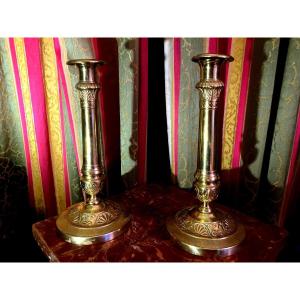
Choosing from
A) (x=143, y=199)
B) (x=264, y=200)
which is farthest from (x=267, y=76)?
(x=143, y=199)

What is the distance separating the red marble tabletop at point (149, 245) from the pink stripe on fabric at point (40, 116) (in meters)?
0.21

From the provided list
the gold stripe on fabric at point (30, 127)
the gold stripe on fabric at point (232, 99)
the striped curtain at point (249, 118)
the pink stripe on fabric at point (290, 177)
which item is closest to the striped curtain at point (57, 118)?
the gold stripe on fabric at point (30, 127)

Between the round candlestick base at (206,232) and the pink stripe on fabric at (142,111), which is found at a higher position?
the pink stripe on fabric at (142,111)

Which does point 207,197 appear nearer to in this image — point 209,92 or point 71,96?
point 209,92

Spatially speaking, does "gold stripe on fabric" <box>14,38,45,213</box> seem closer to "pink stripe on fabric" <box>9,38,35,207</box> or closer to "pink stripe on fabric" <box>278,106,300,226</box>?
"pink stripe on fabric" <box>9,38,35,207</box>

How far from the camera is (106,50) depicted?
80cm

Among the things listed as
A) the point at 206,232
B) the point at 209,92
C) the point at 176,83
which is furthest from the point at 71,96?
the point at 206,232

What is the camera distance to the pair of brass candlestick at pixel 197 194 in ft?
1.81

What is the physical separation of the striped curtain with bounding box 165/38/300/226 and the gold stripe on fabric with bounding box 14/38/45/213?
1.35 ft

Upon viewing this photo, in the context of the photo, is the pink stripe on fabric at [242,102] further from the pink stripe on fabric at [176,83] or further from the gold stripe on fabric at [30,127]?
the gold stripe on fabric at [30,127]

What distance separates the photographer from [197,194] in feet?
1.99

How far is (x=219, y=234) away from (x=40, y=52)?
26.5 inches

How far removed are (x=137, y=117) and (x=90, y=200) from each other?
0.32 metres
